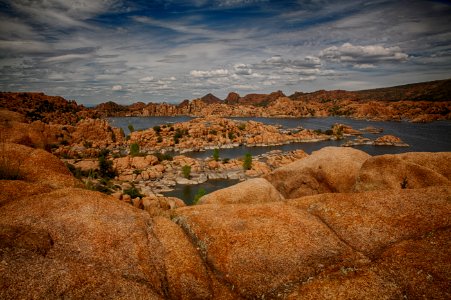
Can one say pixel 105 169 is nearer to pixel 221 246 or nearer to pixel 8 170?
pixel 8 170

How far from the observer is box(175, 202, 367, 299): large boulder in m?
12.1

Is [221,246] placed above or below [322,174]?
above

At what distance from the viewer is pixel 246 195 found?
24484 mm

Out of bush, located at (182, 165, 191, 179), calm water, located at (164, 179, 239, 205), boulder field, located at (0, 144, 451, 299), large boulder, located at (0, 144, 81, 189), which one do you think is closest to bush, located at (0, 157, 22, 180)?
large boulder, located at (0, 144, 81, 189)

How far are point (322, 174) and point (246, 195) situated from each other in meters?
10.4

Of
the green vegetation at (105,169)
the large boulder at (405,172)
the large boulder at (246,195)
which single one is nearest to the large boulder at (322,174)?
the large boulder at (405,172)

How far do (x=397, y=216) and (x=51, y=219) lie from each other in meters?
18.1

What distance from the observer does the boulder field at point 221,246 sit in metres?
10.2

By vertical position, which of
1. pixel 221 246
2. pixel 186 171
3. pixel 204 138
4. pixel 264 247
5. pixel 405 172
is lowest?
pixel 186 171

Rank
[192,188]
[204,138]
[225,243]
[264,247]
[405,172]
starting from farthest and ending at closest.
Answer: [204,138] → [192,188] → [405,172] → [225,243] → [264,247]

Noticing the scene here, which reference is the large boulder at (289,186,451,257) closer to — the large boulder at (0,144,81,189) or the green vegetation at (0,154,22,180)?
the large boulder at (0,144,81,189)

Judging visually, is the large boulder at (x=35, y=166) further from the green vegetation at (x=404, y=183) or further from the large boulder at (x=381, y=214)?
the green vegetation at (x=404, y=183)

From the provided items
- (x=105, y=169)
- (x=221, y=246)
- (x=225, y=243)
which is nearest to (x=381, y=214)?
(x=225, y=243)

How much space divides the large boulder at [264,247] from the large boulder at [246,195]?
6.47 m
